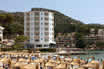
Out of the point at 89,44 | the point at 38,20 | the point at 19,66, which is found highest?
the point at 38,20

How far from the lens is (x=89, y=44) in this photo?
70.8m

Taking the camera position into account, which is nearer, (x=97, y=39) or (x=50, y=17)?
(x=50, y=17)

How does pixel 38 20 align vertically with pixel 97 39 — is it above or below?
above

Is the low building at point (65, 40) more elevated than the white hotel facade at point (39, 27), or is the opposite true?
the white hotel facade at point (39, 27)

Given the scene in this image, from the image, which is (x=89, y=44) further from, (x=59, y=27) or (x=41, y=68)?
(x=41, y=68)

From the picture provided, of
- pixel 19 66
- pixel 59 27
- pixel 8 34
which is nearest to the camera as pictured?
pixel 19 66

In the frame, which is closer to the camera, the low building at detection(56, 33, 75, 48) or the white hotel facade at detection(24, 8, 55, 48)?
the white hotel facade at detection(24, 8, 55, 48)

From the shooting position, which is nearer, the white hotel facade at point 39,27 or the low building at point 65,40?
the white hotel facade at point 39,27

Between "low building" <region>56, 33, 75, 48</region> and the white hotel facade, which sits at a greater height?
the white hotel facade

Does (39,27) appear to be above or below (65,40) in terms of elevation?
above

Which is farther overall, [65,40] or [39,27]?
[65,40]

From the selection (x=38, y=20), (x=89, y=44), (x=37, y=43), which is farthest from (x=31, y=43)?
(x=89, y=44)

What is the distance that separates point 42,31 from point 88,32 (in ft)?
125

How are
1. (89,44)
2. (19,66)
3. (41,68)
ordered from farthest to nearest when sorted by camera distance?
(89,44)
(41,68)
(19,66)
